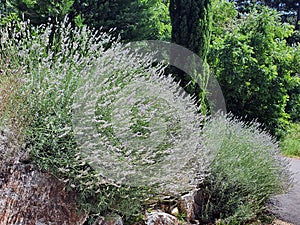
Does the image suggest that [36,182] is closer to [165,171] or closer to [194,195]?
[165,171]

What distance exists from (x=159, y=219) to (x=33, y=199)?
1.01 m

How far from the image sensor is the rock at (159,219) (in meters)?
2.56

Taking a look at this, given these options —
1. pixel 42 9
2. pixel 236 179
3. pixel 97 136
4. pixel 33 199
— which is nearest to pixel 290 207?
pixel 236 179

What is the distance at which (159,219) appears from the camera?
8.55 feet

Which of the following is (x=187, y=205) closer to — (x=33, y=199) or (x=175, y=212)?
(x=175, y=212)

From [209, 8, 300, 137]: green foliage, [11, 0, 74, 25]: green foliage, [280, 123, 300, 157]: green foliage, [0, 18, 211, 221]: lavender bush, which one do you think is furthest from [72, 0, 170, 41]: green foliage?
[280, 123, 300, 157]: green foliage

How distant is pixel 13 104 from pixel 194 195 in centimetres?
195

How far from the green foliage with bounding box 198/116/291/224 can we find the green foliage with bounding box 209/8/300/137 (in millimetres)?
3120

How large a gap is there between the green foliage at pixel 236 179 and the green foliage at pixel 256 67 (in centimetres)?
312

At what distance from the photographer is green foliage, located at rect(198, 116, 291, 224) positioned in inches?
126

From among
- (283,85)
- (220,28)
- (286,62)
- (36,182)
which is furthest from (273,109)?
(36,182)

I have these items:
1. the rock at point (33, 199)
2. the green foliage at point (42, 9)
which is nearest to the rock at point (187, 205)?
the rock at point (33, 199)

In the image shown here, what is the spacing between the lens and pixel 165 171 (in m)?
2.35

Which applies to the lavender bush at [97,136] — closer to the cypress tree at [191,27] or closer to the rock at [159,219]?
the rock at [159,219]
